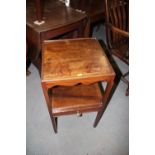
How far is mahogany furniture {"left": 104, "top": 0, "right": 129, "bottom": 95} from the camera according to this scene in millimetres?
1875

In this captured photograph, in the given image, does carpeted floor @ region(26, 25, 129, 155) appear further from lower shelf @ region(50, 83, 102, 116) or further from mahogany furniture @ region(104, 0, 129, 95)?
mahogany furniture @ region(104, 0, 129, 95)

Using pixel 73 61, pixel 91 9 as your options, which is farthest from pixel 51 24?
pixel 91 9

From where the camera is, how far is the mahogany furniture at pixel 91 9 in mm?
2220

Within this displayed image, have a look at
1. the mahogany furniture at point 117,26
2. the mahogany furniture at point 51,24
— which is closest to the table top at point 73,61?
the mahogany furniture at point 51,24

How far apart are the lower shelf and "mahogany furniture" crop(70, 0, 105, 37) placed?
79 cm

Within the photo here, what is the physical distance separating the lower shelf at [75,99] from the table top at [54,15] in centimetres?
57

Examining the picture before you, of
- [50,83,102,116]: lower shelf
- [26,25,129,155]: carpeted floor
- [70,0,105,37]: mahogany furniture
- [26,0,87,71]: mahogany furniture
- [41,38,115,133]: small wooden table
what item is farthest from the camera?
[70,0,105,37]: mahogany furniture

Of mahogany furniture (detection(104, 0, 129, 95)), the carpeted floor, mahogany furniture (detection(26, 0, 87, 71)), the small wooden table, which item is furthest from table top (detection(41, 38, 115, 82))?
the carpeted floor

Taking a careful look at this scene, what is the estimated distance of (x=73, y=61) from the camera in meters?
1.45

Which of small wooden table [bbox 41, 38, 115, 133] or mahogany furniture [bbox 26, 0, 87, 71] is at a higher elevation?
mahogany furniture [bbox 26, 0, 87, 71]

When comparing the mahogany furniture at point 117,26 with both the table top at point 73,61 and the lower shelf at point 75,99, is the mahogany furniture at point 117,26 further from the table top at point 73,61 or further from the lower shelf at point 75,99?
the lower shelf at point 75,99

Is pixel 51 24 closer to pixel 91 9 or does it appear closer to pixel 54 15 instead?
pixel 54 15
